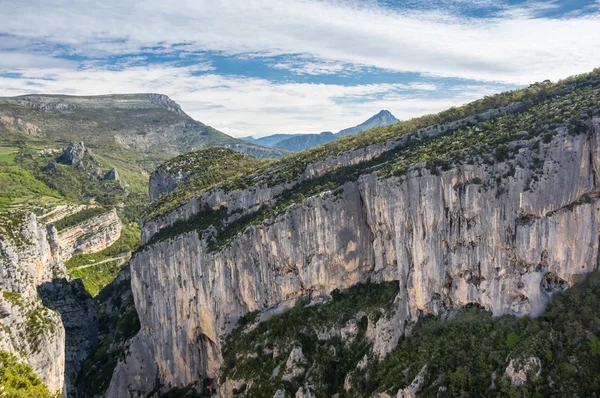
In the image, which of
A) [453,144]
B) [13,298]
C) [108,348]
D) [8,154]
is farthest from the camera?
[8,154]

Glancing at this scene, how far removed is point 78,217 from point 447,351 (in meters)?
116

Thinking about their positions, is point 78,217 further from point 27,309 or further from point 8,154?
point 8,154

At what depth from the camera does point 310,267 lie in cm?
4934

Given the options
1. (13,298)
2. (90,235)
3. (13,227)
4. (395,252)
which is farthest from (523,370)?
(90,235)

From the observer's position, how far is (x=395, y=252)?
1753 inches

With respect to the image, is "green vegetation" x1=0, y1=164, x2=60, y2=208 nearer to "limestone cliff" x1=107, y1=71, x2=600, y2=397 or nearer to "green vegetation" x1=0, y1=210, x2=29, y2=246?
"green vegetation" x1=0, y1=210, x2=29, y2=246

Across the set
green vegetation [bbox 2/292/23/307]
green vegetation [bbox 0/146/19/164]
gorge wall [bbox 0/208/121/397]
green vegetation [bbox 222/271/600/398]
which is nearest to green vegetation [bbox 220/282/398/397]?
green vegetation [bbox 222/271/600/398]

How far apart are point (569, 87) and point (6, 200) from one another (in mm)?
142960

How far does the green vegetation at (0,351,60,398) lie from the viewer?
40978mm

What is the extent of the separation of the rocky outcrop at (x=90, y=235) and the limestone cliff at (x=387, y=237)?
61.4 meters

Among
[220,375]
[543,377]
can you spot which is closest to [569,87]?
[543,377]

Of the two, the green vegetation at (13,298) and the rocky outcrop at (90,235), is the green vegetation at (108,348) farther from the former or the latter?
the rocky outcrop at (90,235)

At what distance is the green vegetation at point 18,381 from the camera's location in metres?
41.0

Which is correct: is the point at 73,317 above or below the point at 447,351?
below
